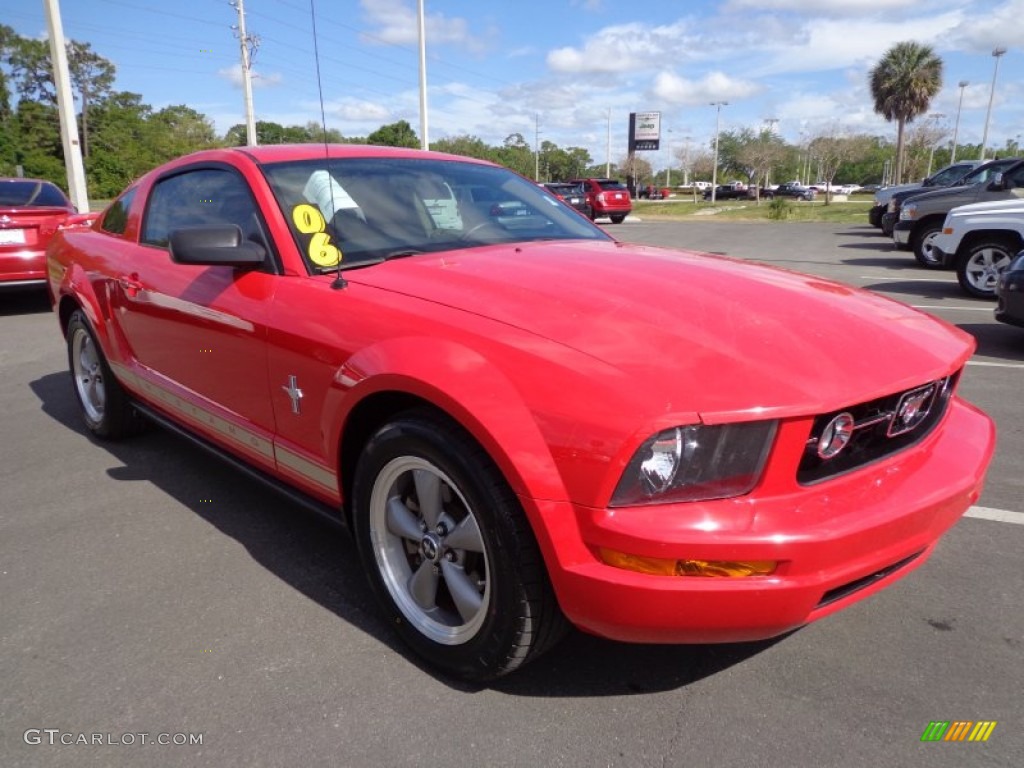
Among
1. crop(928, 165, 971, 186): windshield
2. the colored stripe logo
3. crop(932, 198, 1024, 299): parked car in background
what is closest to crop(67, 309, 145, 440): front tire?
the colored stripe logo

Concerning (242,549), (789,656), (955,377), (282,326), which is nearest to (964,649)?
(789,656)

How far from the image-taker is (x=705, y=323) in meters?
2.05

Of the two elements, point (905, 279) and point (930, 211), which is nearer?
point (905, 279)

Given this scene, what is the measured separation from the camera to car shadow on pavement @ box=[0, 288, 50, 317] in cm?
912

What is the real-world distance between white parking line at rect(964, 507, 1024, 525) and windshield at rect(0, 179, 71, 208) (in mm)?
9623

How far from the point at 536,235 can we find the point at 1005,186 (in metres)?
9.83

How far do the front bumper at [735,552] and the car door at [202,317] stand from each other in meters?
1.44

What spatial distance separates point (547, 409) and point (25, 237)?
347 inches

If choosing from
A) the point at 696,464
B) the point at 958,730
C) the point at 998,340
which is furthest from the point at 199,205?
the point at 998,340

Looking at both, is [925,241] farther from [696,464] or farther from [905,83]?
[905,83]

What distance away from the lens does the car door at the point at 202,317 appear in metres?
2.75

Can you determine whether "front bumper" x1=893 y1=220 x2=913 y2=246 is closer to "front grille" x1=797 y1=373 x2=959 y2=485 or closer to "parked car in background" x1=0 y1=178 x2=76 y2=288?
"front grille" x1=797 y1=373 x2=959 y2=485

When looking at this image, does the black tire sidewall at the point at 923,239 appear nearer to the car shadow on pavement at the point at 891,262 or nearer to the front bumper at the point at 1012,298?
the car shadow on pavement at the point at 891,262

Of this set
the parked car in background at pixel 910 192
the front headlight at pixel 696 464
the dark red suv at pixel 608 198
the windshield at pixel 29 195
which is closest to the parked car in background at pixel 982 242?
the parked car in background at pixel 910 192
